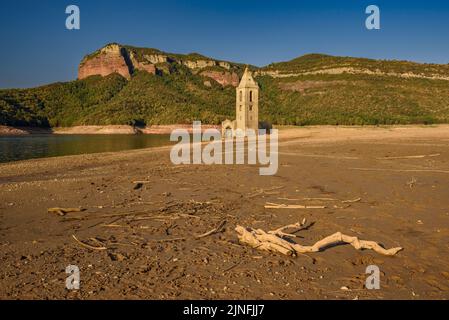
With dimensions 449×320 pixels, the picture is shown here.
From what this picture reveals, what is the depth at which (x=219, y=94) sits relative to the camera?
114312 millimetres

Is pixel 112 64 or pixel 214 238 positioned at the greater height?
pixel 112 64

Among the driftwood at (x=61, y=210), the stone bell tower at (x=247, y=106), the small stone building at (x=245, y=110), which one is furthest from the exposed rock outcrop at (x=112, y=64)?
the driftwood at (x=61, y=210)

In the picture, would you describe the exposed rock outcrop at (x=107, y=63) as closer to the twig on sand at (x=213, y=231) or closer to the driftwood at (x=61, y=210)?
the driftwood at (x=61, y=210)

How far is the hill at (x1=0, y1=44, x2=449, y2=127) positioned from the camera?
237 ft

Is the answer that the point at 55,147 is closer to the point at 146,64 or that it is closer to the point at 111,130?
the point at 111,130

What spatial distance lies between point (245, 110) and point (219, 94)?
64.5 m

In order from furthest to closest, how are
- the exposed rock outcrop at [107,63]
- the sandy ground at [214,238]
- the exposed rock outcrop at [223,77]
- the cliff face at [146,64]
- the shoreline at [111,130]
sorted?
the exposed rock outcrop at [107,63]
the cliff face at [146,64]
the exposed rock outcrop at [223,77]
the shoreline at [111,130]
the sandy ground at [214,238]

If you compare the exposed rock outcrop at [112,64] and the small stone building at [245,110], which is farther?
the exposed rock outcrop at [112,64]

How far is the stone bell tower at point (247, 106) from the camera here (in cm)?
5153

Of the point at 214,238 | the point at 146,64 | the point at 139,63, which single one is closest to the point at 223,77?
the point at 146,64

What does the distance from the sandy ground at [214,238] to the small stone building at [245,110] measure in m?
39.9

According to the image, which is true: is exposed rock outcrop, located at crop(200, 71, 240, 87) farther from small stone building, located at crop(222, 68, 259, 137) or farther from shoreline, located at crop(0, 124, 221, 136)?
small stone building, located at crop(222, 68, 259, 137)
